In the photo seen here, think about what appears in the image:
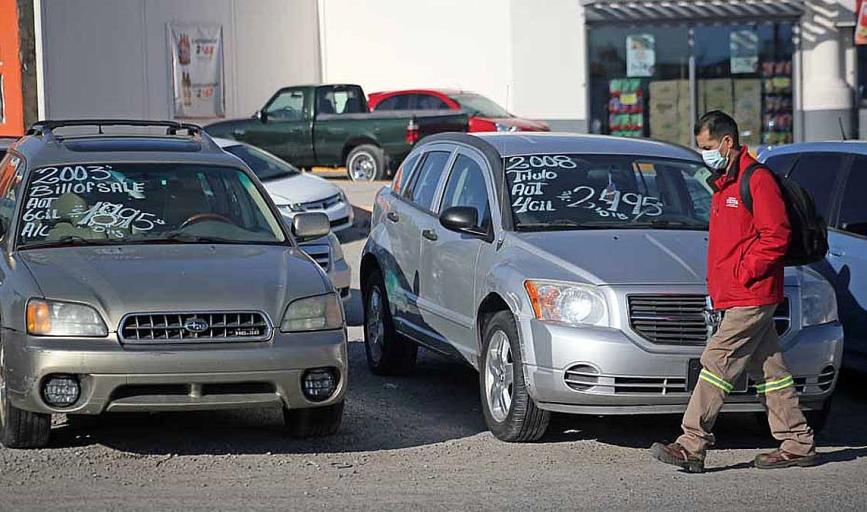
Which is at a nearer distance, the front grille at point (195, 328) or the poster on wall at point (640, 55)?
the front grille at point (195, 328)

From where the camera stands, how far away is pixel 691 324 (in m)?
7.45

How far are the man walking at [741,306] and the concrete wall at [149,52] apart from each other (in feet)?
53.9

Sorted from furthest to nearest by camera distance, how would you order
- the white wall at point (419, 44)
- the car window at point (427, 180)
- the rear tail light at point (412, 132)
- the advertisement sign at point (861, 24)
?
the white wall at point (419, 44)
the advertisement sign at point (861, 24)
the rear tail light at point (412, 132)
the car window at point (427, 180)

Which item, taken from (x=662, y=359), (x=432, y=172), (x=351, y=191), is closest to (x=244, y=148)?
(x=351, y=191)

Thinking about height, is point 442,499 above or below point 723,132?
below

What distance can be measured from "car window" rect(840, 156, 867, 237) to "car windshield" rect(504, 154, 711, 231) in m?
1.09

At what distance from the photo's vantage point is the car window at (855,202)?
30.7 ft

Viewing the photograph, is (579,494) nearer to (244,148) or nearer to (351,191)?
(244,148)

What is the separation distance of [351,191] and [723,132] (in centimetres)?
1469

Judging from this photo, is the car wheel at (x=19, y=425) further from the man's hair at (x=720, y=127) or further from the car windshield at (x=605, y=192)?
the man's hair at (x=720, y=127)

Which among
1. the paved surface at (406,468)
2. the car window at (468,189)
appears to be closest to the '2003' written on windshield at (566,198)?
the car window at (468,189)

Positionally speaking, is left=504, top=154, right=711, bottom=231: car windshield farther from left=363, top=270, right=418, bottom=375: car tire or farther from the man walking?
left=363, top=270, right=418, bottom=375: car tire

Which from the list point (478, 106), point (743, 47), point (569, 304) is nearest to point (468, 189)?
point (569, 304)

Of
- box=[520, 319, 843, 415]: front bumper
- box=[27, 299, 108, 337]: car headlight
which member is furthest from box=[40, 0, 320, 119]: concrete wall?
box=[520, 319, 843, 415]: front bumper
